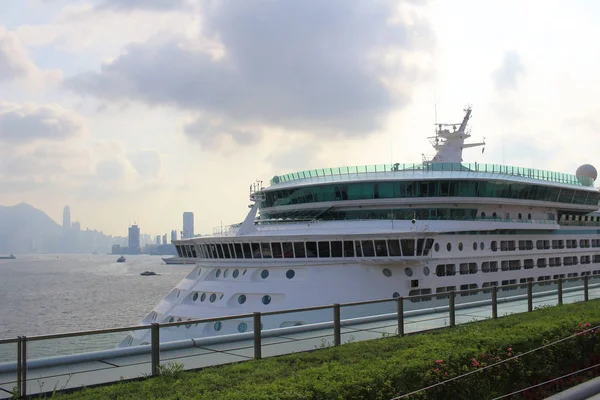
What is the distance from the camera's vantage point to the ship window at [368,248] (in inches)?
947

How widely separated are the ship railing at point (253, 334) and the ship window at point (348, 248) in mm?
7329

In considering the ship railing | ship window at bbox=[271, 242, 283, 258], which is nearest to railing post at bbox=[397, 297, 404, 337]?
the ship railing

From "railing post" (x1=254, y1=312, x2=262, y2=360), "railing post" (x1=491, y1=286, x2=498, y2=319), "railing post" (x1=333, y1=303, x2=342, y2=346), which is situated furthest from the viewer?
"railing post" (x1=491, y1=286, x2=498, y2=319)

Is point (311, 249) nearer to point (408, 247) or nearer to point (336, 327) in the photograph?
point (408, 247)

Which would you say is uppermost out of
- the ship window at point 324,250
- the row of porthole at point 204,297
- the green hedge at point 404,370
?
the ship window at point 324,250

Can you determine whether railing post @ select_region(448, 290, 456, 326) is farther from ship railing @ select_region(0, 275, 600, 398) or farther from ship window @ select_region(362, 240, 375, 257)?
ship window @ select_region(362, 240, 375, 257)

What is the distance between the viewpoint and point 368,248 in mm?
24125

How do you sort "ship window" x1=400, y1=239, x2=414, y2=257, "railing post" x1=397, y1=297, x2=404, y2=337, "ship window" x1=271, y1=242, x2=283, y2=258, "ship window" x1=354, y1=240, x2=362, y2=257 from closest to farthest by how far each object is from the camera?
1. "railing post" x1=397, y1=297, x2=404, y2=337
2. "ship window" x1=354, y1=240, x2=362, y2=257
3. "ship window" x1=400, y1=239, x2=414, y2=257
4. "ship window" x1=271, y1=242, x2=283, y2=258

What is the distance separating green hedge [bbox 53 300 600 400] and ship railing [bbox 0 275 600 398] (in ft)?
1.80

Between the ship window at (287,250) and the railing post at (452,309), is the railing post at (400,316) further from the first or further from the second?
the ship window at (287,250)

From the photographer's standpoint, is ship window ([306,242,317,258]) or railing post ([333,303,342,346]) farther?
ship window ([306,242,317,258])

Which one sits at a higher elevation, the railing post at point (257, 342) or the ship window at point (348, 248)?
the ship window at point (348, 248)

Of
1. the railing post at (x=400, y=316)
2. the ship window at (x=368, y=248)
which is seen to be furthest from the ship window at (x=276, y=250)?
the railing post at (x=400, y=316)

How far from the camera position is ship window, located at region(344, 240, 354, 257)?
2409cm
